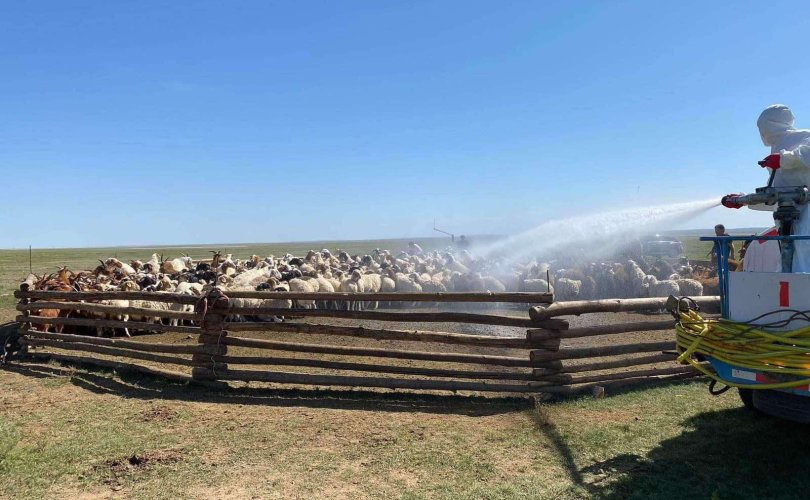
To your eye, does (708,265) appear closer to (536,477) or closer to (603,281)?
(603,281)

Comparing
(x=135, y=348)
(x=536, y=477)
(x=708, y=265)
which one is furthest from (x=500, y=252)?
(x=536, y=477)

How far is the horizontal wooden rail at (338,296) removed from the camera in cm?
781

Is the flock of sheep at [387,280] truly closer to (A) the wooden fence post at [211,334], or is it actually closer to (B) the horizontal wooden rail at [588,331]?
(A) the wooden fence post at [211,334]

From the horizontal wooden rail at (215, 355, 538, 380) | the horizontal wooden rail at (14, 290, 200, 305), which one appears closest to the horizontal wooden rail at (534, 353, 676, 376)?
the horizontal wooden rail at (215, 355, 538, 380)

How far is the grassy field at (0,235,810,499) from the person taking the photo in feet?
16.4

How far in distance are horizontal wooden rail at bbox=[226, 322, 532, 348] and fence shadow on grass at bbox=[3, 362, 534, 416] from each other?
802mm

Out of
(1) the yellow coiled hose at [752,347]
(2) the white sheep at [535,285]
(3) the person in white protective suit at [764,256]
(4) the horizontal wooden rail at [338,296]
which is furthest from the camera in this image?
(2) the white sheep at [535,285]

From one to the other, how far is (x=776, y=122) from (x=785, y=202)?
3.69 feet

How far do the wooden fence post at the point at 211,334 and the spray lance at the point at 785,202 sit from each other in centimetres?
733

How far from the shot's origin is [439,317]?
26.5 feet

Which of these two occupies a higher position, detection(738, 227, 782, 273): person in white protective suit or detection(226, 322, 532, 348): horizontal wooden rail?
detection(738, 227, 782, 273): person in white protective suit

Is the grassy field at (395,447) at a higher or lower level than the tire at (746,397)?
lower

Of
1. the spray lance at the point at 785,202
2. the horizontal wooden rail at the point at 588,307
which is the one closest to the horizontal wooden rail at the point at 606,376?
the horizontal wooden rail at the point at 588,307

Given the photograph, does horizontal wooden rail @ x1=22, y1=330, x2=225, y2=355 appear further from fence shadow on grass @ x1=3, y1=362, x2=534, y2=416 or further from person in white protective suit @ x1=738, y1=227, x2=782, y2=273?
person in white protective suit @ x1=738, y1=227, x2=782, y2=273
